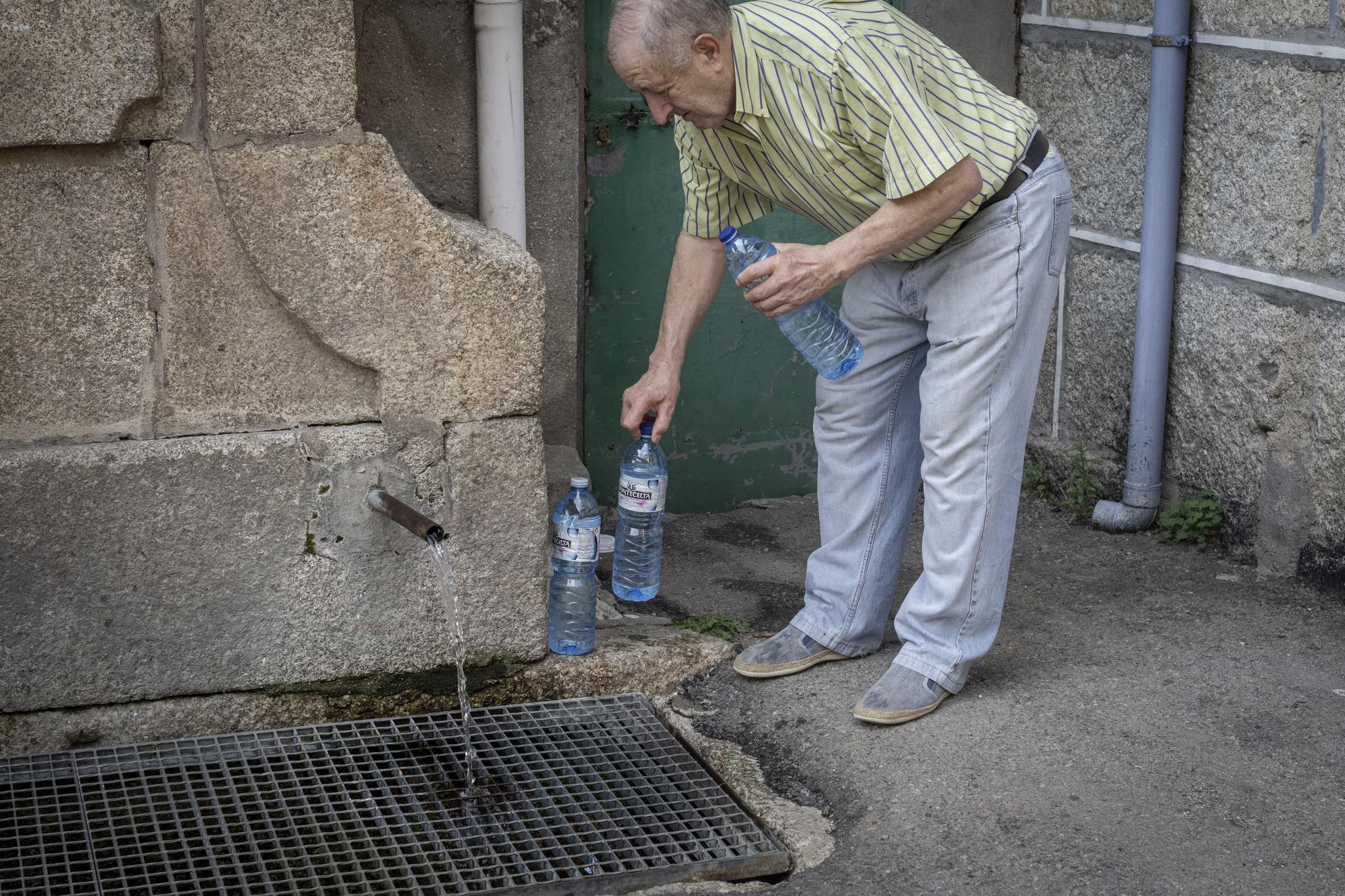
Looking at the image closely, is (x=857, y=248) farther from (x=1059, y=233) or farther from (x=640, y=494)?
(x=640, y=494)

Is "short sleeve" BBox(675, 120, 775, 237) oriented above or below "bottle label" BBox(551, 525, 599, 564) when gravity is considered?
above

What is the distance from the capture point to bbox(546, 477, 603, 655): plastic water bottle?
3709 millimetres

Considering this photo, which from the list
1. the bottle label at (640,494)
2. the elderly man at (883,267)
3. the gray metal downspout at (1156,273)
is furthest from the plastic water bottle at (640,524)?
the gray metal downspout at (1156,273)

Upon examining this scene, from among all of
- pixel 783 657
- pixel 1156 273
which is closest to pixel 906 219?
pixel 783 657

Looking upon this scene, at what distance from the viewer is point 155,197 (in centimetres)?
312

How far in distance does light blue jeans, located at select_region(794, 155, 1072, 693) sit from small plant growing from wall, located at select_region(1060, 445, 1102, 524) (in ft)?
4.82

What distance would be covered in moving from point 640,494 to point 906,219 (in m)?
1.19

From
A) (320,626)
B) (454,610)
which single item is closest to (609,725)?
(454,610)

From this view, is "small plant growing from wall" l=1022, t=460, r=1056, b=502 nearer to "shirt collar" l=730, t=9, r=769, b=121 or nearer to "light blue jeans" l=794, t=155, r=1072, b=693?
"light blue jeans" l=794, t=155, r=1072, b=693

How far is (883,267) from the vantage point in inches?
138

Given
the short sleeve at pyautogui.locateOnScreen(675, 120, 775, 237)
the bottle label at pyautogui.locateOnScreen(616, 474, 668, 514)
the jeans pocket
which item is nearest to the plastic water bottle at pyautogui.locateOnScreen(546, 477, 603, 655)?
the bottle label at pyautogui.locateOnScreen(616, 474, 668, 514)

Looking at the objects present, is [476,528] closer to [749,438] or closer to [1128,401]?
[749,438]

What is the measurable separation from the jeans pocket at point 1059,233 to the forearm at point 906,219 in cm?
33

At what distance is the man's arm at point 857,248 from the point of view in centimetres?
306
